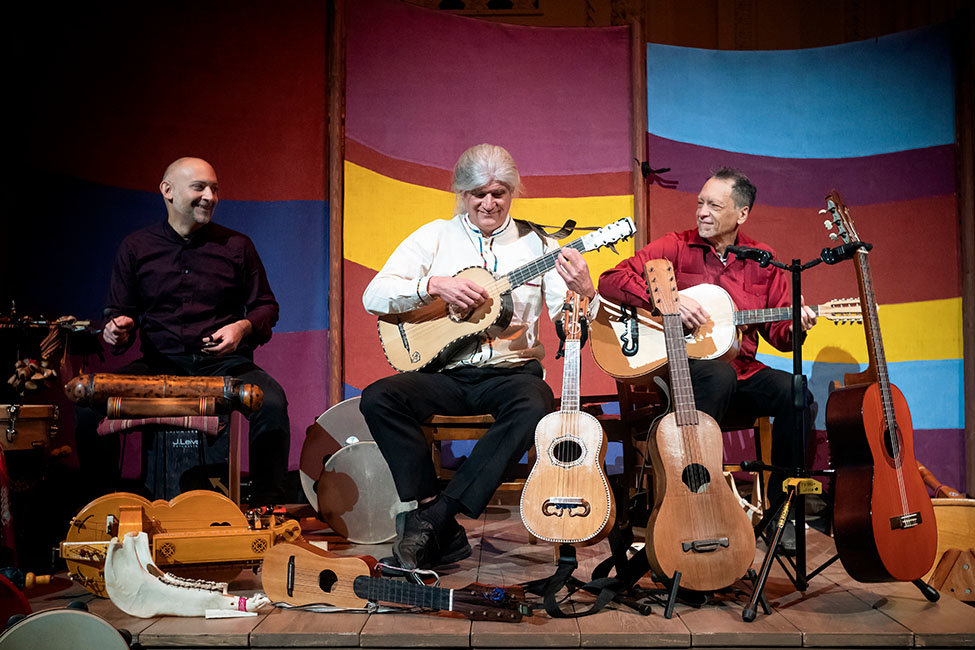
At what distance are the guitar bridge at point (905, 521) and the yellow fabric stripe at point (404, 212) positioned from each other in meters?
2.34

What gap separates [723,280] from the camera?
3.60 meters

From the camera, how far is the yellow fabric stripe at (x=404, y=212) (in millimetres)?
4473

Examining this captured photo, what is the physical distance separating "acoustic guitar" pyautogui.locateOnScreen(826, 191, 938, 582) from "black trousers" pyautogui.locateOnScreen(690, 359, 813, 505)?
0.36 metres

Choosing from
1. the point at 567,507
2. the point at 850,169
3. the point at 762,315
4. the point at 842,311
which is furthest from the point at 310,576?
the point at 850,169

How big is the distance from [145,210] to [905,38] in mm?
4416


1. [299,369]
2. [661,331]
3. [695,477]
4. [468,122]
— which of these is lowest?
[695,477]

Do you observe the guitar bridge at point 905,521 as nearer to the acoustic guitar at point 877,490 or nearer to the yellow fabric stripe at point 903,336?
the acoustic guitar at point 877,490

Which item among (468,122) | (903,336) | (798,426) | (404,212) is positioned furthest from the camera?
(468,122)

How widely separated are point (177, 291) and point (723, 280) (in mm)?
2468

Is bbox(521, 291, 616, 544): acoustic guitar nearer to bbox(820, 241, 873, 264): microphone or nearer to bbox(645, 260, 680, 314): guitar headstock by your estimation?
bbox(645, 260, 680, 314): guitar headstock

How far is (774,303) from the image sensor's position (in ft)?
11.7

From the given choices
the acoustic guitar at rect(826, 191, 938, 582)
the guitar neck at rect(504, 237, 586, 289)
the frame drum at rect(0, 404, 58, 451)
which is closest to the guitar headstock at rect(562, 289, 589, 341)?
the guitar neck at rect(504, 237, 586, 289)

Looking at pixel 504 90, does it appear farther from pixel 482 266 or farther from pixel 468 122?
pixel 482 266

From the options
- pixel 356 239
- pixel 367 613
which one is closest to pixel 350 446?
pixel 367 613
